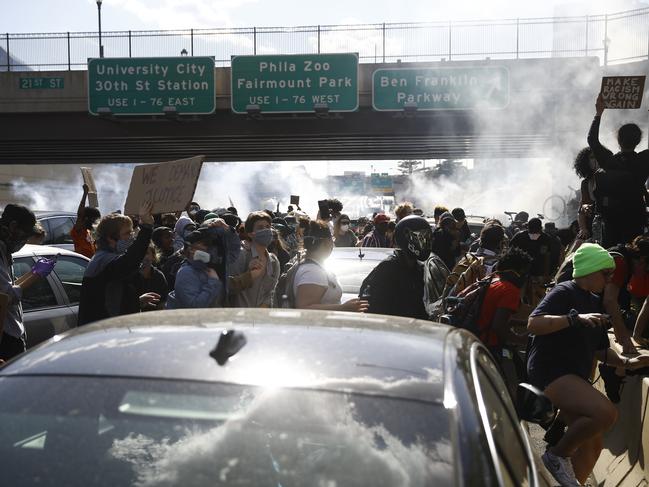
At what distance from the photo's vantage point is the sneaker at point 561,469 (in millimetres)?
4797

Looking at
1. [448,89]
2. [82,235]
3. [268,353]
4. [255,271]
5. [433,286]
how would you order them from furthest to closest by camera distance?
[448,89] < [82,235] < [255,271] < [433,286] < [268,353]

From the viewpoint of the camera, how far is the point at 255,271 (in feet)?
21.2

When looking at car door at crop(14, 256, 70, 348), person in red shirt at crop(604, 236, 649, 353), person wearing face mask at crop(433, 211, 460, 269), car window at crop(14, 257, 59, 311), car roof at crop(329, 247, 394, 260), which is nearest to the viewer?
person in red shirt at crop(604, 236, 649, 353)

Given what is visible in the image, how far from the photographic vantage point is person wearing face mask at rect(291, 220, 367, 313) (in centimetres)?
569

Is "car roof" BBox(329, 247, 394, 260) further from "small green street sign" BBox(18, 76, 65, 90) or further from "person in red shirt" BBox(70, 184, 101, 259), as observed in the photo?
"small green street sign" BBox(18, 76, 65, 90)

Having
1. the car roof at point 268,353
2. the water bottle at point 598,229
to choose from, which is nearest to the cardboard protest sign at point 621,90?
the water bottle at point 598,229

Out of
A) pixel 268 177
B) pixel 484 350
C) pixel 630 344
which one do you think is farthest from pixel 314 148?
pixel 268 177

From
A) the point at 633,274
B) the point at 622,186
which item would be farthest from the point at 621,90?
the point at 633,274

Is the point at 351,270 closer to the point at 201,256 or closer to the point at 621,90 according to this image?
the point at 621,90

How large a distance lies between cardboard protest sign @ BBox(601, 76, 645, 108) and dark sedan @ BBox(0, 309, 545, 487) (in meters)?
5.72

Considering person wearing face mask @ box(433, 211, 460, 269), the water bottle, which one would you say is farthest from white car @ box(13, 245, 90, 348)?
person wearing face mask @ box(433, 211, 460, 269)

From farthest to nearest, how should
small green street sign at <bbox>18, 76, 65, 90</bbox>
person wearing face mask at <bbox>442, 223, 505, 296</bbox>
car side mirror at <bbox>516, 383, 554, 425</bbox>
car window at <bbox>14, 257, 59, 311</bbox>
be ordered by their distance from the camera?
small green street sign at <bbox>18, 76, 65, 90</bbox>, car window at <bbox>14, 257, 59, 311</bbox>, person wearing face mask at <bbox>442, 223, 505, 296</bbox>, car side mirror at <bbox>516, 383, 554, 425</bbox>

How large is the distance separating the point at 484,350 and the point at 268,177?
7401cm

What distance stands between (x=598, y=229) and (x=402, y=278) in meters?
2.39
